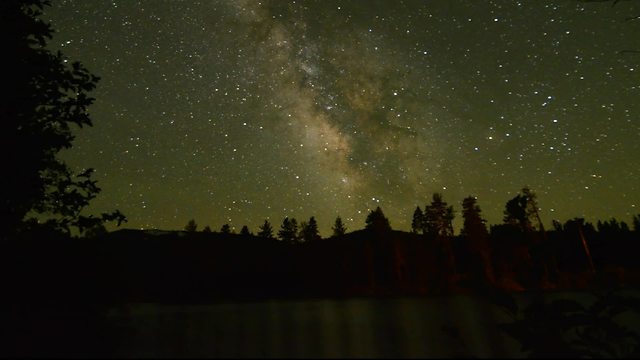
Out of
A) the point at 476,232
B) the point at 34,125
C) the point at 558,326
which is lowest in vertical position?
the point at 558,326

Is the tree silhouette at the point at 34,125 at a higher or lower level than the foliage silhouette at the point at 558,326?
higher

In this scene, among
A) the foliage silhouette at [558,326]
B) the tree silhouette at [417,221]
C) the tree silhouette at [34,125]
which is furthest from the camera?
the tree silhouette at [417,221]

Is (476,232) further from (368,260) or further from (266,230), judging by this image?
(266,230)

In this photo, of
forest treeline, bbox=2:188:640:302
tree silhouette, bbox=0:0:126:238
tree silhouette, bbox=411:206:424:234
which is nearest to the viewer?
tree silhouette, bbox=0:0:126:238

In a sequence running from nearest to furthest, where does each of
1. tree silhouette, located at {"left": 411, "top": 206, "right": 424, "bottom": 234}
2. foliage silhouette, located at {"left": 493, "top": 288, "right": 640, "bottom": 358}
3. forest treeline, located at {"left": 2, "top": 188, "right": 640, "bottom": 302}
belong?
1. foliage silhouette, located at {"left": 493, "top": 288, "right": 640, "bottom": 358}
2. forest treeline, located at {"left": 2, "top": 188, "right": 640, "bottom": 302}
3. tree silhouette, located at {"left": 411, "top": 206, "right": 424, "bottom": 234}

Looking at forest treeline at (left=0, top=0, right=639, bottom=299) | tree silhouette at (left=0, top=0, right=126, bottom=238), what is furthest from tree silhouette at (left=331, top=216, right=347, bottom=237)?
tree silhouette at (left=0, top=0, right=126, bottom=238)

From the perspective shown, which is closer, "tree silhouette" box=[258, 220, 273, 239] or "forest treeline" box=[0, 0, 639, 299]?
"forest treeline" box=[0, 0, 639, 299]

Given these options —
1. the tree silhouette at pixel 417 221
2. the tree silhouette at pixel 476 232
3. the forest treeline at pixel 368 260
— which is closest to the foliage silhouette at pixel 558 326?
the forest treeline at pixel 368 260

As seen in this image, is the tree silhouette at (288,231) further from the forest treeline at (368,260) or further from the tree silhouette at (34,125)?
the tree silhouette at (34,125)

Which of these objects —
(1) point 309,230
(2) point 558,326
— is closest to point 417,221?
(1) point 309,230

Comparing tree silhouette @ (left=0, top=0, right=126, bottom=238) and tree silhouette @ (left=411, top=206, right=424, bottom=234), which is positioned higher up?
tree silhouette @ (left=411, top=206, right=424, bottom=234)

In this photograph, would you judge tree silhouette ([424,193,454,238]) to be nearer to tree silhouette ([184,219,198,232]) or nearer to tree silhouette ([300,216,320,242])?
tree silhouette ([300,216,320,242])

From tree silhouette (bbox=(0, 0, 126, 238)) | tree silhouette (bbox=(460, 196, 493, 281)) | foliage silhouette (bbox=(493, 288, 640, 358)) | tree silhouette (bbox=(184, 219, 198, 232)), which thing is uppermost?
tree silhouette (bbox=(184, 219, 198, 232))

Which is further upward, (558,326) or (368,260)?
(368,260)
